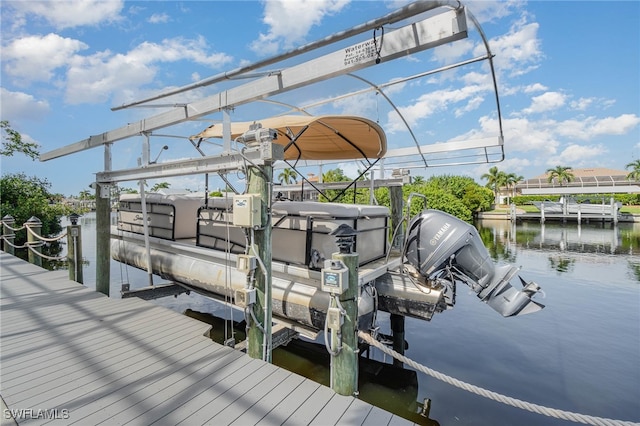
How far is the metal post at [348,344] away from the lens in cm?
289

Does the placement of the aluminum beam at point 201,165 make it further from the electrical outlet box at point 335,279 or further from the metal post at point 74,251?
the metal post at point 74,251

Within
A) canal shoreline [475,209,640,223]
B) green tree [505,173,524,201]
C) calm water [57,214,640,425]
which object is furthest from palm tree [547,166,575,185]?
calm water [57,214,640,425]

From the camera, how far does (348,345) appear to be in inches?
116

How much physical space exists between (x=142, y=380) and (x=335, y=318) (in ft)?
6.14

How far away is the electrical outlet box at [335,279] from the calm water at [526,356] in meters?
2.34

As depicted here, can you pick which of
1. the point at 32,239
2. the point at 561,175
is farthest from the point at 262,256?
the point at 561,175

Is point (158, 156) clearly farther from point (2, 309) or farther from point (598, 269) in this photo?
point (598, 269)

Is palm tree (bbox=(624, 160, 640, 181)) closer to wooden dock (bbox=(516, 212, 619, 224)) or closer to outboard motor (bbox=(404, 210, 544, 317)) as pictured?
wooden dock (bbox=(516, 212, 619, 224))

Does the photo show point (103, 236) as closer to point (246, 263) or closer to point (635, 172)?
point (246, 263)

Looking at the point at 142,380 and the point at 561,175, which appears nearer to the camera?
the point at 142,380

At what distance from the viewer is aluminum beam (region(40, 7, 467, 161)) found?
2338mm

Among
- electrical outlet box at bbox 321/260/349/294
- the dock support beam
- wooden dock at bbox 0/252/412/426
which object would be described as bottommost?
wooden dock at bbox 0/252/412/426

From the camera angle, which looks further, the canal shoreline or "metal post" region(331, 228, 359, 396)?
the canal shoreline

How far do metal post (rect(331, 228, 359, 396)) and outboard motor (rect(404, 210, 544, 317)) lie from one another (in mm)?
1370
